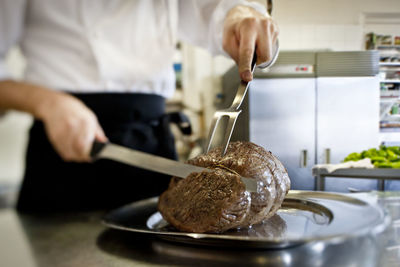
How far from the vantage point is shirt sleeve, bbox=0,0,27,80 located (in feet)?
1.06

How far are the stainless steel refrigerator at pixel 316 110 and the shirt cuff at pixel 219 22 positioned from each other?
149mm

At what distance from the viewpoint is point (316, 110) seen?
357 millimetres

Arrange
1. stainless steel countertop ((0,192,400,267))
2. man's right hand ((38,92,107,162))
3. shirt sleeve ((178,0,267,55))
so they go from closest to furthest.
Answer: man's right hand ((38,92,107,162)) < stainless steel countertop ((0,192,400,267)) < shirt sleeve ((178,0,267,55))

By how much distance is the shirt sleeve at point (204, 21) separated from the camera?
1.84ft

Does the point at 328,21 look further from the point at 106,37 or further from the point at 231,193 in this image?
the point at 106,37

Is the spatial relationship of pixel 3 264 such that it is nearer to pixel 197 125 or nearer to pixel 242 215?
pixel 242 215

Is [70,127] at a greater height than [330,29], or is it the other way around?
[330,29]

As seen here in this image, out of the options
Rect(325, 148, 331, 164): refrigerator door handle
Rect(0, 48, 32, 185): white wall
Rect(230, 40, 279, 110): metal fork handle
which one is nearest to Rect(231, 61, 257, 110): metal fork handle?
Rect(230, 40, 279, 110): metal fork handle

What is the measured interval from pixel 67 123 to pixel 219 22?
385mm

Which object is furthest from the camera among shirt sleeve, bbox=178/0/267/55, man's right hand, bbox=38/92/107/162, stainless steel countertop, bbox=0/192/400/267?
shirt sleeve, bbox=178/0/267/55

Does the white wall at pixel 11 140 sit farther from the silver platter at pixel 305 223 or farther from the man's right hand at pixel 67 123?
the silver platter at pixel 305 223

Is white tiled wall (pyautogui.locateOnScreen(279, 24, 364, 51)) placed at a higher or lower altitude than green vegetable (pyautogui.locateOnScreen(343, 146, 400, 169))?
higher

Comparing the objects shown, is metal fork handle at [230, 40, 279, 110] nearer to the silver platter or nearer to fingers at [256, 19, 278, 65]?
fingers at [256, 19, 278, 65]

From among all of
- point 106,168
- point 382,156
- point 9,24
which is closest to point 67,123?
point 9,24
